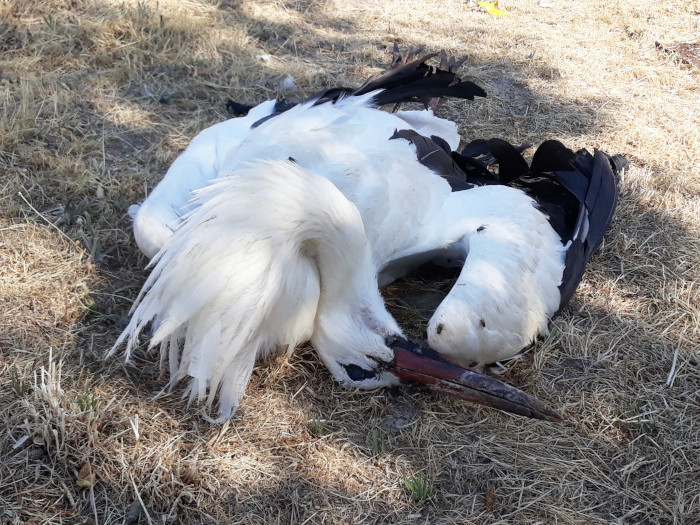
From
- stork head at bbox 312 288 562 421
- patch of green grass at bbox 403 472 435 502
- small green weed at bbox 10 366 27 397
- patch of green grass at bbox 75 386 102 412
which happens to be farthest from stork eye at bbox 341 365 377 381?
small green weed at bbox 10 366 27 397

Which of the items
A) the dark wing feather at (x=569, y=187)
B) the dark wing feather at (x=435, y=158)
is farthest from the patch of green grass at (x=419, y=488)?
the dark wing feather at (x=435, y=158)

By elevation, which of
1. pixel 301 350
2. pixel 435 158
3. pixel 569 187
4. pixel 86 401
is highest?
pixel 435 158

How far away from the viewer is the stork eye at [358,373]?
9.22ft

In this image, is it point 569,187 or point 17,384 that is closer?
point 17,384

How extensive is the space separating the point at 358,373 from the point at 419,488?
0.55m

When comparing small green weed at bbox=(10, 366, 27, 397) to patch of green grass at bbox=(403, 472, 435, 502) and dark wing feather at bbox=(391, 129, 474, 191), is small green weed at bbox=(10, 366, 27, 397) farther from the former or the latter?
dark wing feather at bbox=(391, 129, 474, 191)

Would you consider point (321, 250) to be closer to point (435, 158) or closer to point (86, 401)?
point (435, 158)

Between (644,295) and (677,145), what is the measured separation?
1569 mm

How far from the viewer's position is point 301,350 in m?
3.07

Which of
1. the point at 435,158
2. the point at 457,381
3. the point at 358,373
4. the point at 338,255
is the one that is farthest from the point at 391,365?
the point at 435,158

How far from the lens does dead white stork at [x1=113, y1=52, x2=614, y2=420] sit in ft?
8.16

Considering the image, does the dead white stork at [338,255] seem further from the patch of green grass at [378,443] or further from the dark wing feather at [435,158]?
the patch of green grass at [378,443]

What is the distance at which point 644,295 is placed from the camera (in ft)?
11.3

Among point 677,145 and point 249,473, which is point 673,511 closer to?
point 249,473
